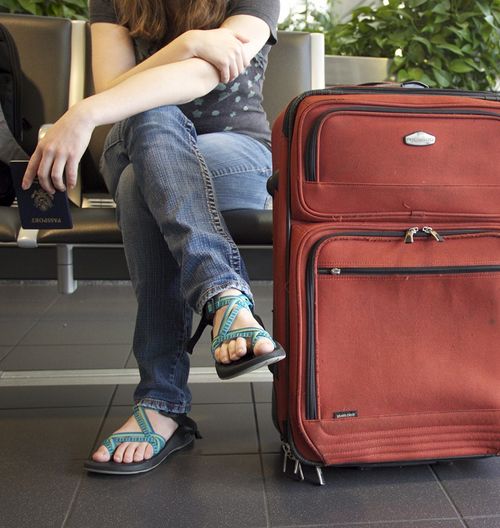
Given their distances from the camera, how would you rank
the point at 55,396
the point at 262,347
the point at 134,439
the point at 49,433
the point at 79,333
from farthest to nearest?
1. the point at 79,333
2. the point at 55,396
3. the point at 49,433
4. the point at 134,439
5. the point at 262,347

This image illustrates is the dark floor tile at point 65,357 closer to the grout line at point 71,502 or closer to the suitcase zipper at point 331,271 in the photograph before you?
the grout line at point 71,502

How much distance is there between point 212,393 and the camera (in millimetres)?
1298

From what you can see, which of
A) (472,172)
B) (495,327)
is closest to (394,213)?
(472,172)

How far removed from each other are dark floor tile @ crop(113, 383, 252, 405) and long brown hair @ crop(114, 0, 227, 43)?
2.53 feet

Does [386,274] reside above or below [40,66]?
below

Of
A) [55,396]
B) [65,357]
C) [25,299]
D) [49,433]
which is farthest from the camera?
[25,299]

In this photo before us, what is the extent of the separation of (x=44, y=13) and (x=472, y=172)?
1889 millimetres

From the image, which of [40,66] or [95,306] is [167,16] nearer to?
[40,66]

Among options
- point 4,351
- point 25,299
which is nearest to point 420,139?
point 4,351

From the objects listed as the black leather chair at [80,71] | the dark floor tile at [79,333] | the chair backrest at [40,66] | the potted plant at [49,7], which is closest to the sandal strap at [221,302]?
the black leather chair at [80,71]

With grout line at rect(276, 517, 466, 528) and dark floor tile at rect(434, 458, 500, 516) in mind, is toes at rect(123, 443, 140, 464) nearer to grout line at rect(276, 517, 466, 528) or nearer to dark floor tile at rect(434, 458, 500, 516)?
grout line at rect(276, 517, 466, 528)

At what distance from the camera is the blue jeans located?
0.83 meters

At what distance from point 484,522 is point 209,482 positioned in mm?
420

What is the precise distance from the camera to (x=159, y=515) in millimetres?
816
